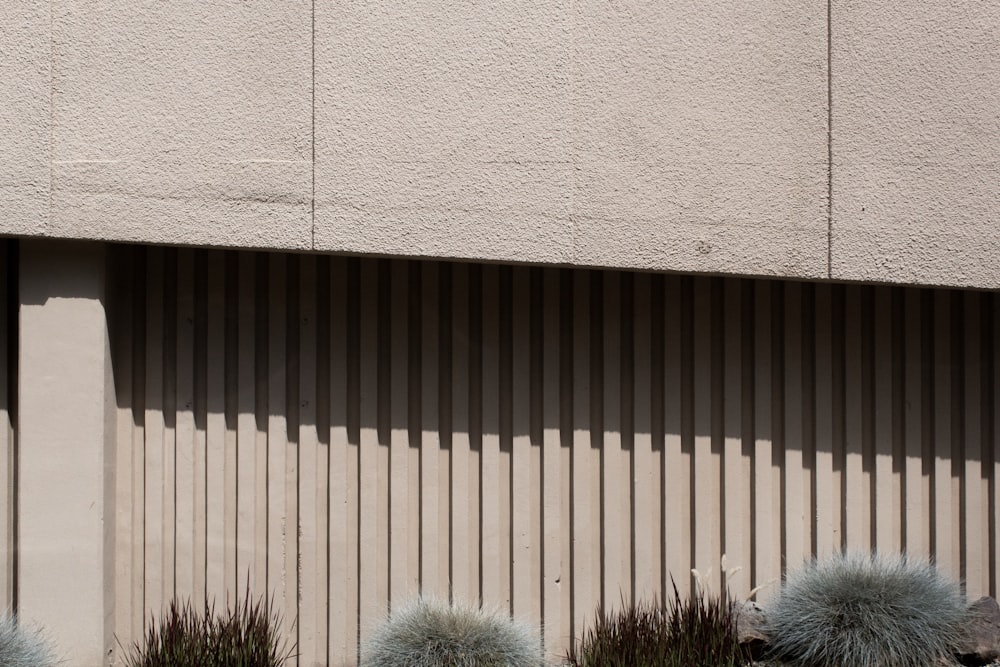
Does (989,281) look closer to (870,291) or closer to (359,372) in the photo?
(870,291)

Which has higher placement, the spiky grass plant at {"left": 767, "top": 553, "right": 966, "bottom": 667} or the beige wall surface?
the beige wall surface

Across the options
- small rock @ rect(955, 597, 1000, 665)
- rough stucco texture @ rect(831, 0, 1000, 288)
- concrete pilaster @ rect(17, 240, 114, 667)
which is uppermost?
rough stucco texture @ rect(831, 0, 1000, 288)

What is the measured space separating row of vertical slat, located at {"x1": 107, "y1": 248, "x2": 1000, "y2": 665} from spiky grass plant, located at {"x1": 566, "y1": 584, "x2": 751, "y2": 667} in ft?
1.38

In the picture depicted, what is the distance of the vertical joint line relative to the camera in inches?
264

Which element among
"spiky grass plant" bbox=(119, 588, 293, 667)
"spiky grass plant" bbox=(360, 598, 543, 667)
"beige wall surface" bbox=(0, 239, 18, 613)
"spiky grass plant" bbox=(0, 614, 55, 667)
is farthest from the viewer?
"beige wall surface" bbox=(0, 239, 18, 613)

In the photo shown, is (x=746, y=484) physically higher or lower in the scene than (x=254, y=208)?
lower

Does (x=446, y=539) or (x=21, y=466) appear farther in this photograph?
(x=446, y=539)

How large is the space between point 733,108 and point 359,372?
2.88 metres

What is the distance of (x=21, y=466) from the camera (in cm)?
638

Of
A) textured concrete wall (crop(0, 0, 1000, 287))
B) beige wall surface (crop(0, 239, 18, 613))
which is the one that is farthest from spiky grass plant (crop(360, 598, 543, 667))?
beige wall surface (crop(0, 239, 18, 613))

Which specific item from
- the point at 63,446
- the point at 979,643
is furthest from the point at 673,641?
the point at 63,446

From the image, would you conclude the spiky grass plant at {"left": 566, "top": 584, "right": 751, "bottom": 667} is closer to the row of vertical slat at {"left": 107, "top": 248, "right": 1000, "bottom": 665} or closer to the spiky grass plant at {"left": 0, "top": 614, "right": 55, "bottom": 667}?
the row of vertical slat at {"left": 107, "top": 248, "right": 1000, "bottom": 665}

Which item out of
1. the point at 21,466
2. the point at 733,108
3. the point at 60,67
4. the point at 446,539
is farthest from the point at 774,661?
the point at 60,67

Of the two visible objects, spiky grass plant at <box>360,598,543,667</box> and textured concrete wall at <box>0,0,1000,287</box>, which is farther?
textured concrete wall at <box>0,0,1000,287</box>
